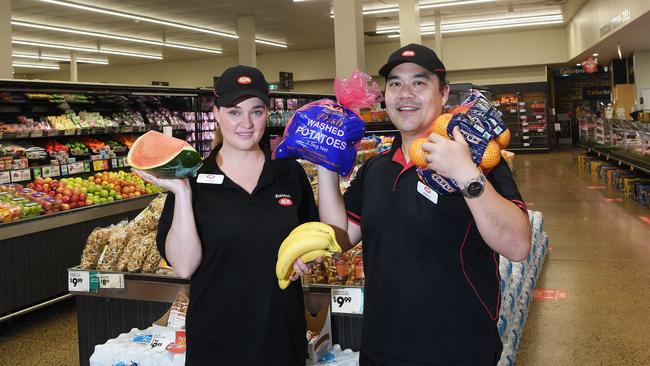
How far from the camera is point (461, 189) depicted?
1.33 m

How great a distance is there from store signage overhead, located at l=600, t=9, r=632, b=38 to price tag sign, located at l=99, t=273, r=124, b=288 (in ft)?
36.4

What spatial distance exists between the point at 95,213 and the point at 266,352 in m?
3.99

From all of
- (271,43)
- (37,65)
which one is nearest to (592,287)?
(271,43)

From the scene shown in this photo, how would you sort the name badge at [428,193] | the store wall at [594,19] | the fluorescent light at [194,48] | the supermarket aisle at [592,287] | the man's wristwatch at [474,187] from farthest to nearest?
the fluorescent light at [194,48] → the store wall at [594,19] → the supermarket aisle at [592,287] → the name badge at [428,193] → the man's wristwatch at [474,187]

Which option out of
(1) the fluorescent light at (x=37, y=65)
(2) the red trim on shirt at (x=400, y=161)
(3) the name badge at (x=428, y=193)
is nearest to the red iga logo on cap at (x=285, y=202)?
(2) the red trim on shirt at (x=400, y=161)

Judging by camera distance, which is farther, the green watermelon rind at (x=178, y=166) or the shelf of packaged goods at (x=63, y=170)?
the shelf of packaged goods at (x=63, y=170)

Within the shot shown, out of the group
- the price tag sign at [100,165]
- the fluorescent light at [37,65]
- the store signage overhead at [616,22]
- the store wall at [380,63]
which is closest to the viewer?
the price tag sign at [100,165]

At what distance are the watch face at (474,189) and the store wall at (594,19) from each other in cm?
1012

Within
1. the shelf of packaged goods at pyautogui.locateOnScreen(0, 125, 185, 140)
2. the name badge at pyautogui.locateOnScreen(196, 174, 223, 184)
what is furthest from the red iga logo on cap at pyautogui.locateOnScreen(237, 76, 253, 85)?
the shelf of packaged goods at pyautogui.locateOnScreen(0, 125, 185, 140)

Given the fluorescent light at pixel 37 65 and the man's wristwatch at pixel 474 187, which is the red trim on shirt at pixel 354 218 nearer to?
the man's wristwatch at pixel 474 187

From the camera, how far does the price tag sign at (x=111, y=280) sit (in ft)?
9.68

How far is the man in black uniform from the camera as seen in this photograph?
1.61 meters

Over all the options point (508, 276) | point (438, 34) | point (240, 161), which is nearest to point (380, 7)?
point (438, 34)

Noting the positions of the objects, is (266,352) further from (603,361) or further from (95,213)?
(95,213)
